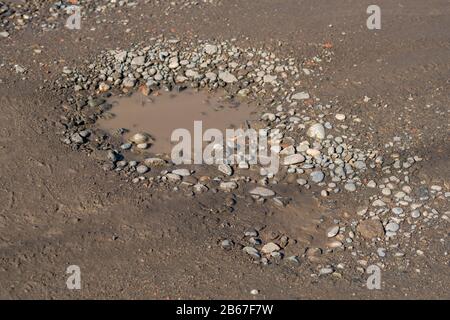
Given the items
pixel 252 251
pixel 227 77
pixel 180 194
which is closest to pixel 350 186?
pixel 252 251

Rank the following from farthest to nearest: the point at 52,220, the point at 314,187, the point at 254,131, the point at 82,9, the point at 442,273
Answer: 1. the point at 82,9
2. the point at 254,131
3. the point at 314,187
4. the point at 52,220
5. the point at 442,273

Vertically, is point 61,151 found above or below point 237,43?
below

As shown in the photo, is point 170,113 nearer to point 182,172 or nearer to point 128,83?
point 128,83

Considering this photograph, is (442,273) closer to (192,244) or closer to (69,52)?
(192,244)

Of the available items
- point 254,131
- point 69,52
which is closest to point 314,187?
point 254,131

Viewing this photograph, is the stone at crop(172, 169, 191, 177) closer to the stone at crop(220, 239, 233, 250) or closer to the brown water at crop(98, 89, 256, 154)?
the brown water at crop(98, 89, 256, 154)

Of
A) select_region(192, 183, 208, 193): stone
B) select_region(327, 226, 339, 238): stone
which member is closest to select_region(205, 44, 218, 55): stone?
select_region(192, 183, 208, 193): stone

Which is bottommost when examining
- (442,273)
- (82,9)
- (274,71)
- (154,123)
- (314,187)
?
(442,273)

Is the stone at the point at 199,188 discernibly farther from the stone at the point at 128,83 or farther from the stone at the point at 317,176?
the stone at the point at 128,83
